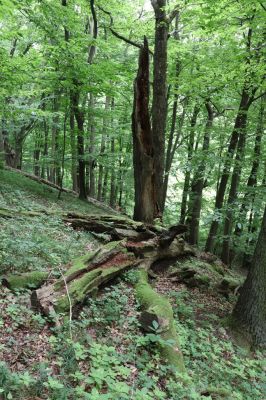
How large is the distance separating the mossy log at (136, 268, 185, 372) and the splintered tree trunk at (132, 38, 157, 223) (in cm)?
472

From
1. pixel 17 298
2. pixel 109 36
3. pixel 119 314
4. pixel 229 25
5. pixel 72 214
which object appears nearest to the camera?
pixel 17 298

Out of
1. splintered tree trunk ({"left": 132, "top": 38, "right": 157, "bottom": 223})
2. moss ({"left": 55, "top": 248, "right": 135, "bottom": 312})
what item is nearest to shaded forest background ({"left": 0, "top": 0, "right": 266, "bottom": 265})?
splintered tree trunk ({"left": 132, "top": 38, "right": 157, "bottom": 223})

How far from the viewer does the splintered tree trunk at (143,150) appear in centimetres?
1020

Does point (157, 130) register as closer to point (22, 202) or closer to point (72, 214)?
point (72, 214)

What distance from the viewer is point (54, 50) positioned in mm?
11984

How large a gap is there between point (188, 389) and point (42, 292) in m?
2.32

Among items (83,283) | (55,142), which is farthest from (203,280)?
(55,142)

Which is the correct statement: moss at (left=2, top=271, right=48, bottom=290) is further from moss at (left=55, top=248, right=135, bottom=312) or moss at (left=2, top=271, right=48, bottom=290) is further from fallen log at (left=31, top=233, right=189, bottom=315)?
moss at (left=55, top=248, right=135, bottom=312)

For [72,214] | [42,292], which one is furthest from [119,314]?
[72,214]

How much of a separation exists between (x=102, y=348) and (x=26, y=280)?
5.98ft

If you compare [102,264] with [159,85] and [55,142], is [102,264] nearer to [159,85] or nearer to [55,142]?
[159,85]

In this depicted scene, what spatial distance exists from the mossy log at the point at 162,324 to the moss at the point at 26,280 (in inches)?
66.7

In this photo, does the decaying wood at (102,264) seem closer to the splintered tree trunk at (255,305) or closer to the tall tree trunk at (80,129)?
the splintered tree trunk at (255,305)

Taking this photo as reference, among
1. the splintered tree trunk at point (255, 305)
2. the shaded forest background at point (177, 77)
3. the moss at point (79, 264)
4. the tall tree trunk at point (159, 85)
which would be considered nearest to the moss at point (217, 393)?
the moss at point (79, 264)
